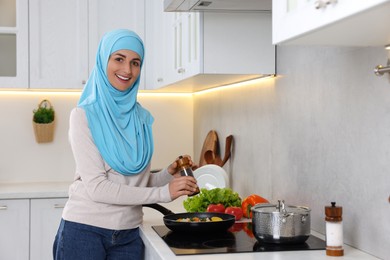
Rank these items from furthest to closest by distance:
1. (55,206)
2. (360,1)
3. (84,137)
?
(55,206) < (84,137) < (360,1)

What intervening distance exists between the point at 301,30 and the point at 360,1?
0.27 metres

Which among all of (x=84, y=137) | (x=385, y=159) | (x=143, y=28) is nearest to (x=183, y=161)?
(x=84, y=137)

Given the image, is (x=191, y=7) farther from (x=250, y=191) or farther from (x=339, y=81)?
(x=250, y=191)

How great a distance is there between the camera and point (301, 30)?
1.44 m

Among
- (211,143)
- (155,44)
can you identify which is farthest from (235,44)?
(155,44)

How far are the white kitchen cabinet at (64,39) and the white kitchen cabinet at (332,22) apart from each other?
262 centimetres

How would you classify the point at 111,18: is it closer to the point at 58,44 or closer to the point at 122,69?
the point at 58,44

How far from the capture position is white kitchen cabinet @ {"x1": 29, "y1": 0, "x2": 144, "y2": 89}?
405 cm

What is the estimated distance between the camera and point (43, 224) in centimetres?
382

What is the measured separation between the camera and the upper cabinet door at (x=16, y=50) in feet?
13.2

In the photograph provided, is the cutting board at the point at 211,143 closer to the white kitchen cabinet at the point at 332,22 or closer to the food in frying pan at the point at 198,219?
the food in frying pan at the point at 198,219

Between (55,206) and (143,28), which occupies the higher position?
(143,28)

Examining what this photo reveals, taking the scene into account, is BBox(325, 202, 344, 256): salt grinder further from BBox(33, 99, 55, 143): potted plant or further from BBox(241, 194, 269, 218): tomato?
BBox(33, 99, 55, 143): potted plant

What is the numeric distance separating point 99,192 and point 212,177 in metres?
1.01
